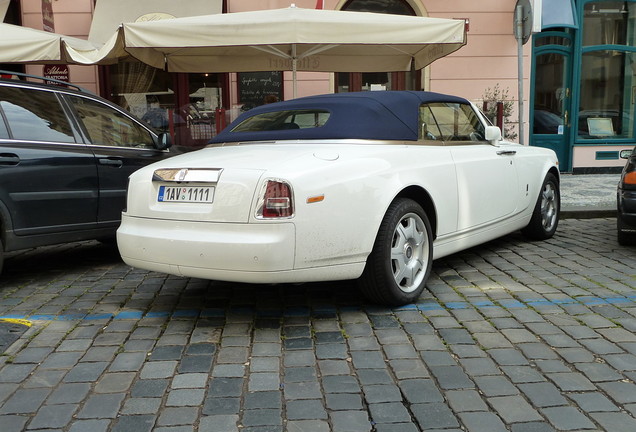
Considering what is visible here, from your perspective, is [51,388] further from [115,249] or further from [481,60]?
[481,60]

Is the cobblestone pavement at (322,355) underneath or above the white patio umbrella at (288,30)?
underneath

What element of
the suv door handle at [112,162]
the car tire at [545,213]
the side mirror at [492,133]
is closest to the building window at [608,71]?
the car tire at [545,213]

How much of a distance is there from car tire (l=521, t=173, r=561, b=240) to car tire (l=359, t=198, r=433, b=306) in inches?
95.0

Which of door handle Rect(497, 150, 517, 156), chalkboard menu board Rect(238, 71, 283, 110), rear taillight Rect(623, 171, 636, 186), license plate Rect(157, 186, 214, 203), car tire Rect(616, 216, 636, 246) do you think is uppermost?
chalkboard menu board Rect(238, 71, 283, 110)

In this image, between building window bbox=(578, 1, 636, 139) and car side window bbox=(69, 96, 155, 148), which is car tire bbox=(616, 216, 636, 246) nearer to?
car side window bbox=(69, 96, 155, 148)

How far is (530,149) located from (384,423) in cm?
433

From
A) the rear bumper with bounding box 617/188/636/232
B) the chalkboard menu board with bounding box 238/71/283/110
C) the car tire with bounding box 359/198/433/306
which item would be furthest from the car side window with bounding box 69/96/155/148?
the chalkboard menu board with bounding box 238/71/283/110

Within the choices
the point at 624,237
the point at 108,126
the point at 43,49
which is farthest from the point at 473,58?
the point at 108,126

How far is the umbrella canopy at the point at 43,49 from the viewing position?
7.39m

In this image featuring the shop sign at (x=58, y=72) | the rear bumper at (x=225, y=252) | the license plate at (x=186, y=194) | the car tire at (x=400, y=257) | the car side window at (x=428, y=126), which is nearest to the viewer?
the rear bumper at (x=225, y=252)

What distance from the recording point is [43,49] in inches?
300

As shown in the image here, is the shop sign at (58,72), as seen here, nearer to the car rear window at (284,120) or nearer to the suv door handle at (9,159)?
the suv door handle at (9,159)

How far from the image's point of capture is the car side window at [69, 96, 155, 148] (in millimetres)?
5672

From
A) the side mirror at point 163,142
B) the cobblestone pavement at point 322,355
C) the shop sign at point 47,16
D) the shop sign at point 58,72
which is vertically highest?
the shop sign at point 47,16
